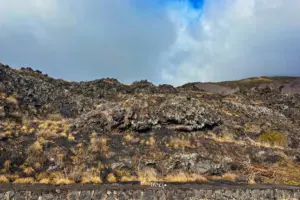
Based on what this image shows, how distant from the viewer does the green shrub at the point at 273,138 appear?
97.8 feet

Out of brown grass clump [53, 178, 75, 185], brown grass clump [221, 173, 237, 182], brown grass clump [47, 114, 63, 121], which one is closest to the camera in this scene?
brown grass clump [53, 178, 75, 185]

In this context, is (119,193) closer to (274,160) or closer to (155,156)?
(155,156)

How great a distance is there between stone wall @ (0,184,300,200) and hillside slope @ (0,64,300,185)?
1834mm

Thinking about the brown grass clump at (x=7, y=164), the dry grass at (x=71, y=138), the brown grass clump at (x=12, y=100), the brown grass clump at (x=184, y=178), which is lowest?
the brown grass clump at (x=184, y=178)

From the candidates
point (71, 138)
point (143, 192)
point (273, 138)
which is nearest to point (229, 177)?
point (143, 192)

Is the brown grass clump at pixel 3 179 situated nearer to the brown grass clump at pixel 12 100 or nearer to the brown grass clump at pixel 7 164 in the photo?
the brown grass clump at pixel 7 164

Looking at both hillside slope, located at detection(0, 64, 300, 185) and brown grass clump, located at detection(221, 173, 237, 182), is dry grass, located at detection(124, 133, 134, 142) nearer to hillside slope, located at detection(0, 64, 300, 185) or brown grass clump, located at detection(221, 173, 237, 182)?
hillside slope, located at detection(0, 64, 300, 185)

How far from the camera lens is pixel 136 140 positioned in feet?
74.6

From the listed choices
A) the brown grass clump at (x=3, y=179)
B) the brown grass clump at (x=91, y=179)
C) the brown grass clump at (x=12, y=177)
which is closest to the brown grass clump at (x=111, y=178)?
the brown grass clump at (x=91, y=179)

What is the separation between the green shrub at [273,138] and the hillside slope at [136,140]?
10 centimetres

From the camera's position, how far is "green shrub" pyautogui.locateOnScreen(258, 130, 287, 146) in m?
29.8

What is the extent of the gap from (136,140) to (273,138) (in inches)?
597

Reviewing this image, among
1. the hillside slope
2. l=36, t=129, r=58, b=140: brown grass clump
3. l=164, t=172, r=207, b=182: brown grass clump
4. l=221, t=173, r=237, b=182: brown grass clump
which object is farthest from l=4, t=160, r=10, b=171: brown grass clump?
l=221, t=173, r=237, b=182: brown grass clump

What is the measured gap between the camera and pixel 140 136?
79.9 ft
